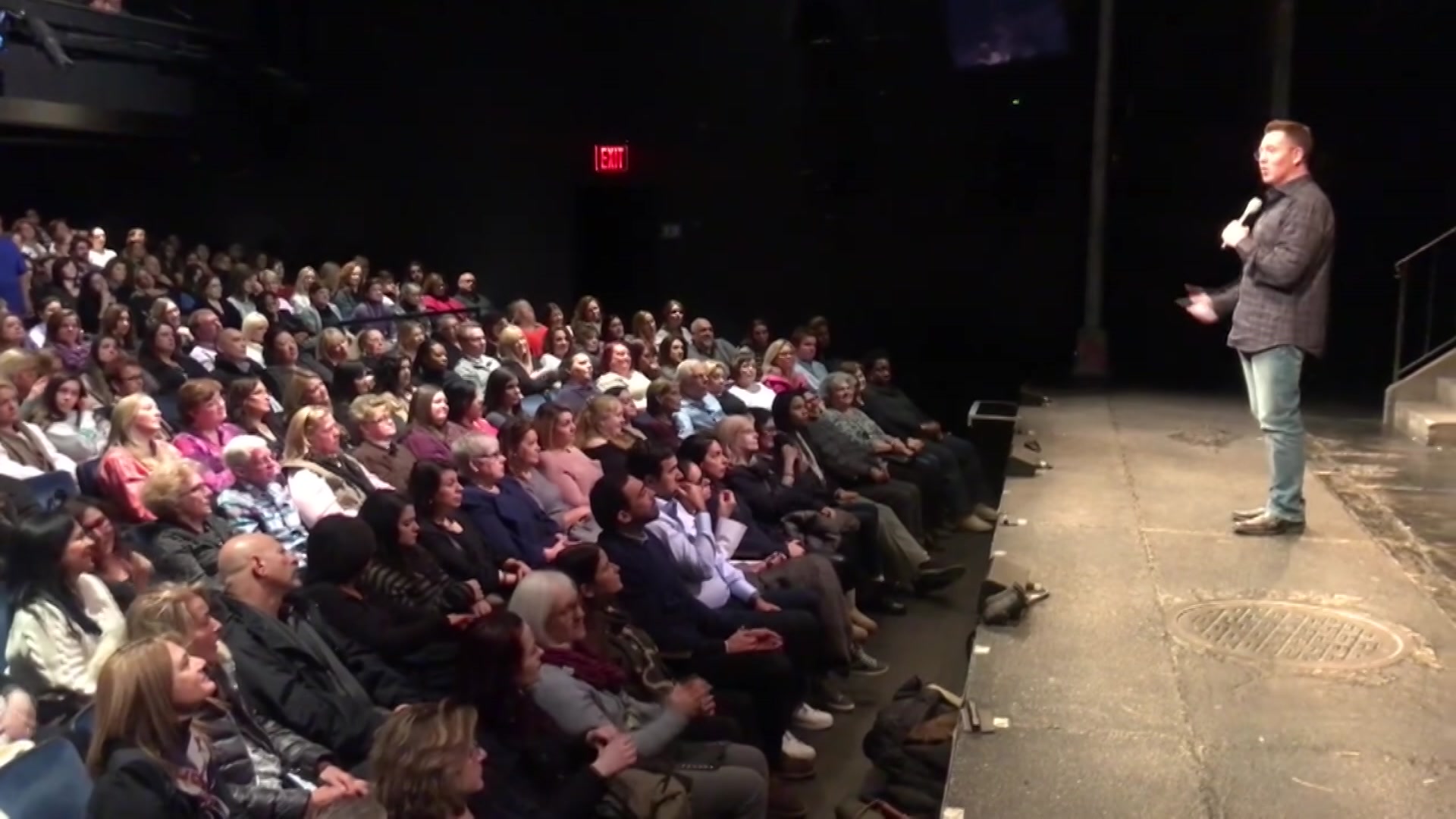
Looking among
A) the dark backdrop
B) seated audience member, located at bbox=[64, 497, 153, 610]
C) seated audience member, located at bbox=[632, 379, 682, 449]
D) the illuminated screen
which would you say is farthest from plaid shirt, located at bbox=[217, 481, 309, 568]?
the illuminated screen

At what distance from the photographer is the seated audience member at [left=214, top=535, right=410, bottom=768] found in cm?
262

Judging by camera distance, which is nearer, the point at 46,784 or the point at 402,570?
the point at 46,784

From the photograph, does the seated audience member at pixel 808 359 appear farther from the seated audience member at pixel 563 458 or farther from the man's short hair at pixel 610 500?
the man's short hair at pixel 610 500

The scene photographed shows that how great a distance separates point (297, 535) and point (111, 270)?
15.5 feet

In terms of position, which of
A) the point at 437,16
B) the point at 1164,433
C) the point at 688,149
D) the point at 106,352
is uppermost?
the point at 437,16

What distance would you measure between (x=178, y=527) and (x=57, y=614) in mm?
592

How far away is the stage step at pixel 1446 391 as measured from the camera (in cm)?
571

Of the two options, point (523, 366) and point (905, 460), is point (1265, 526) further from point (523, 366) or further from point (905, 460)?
point (523, 366)

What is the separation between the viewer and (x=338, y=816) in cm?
208

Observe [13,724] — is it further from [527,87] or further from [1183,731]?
[527,87]

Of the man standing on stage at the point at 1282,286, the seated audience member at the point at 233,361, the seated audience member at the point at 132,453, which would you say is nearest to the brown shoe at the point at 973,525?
the man standing on stage at the point at 1282,286

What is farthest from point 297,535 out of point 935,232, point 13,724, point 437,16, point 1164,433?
point 437,16

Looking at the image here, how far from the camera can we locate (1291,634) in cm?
303

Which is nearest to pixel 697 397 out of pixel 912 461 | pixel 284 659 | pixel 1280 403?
pixel 912 461
